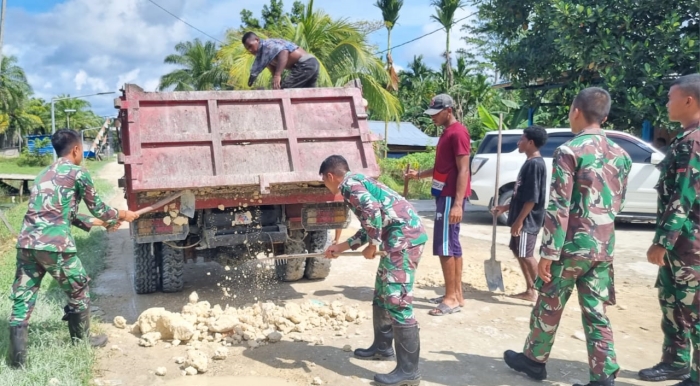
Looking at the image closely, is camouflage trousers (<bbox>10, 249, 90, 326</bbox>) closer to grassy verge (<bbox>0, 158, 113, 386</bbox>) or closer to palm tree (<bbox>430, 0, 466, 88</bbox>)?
grassy verge (<bbox>0, 158, 113, 386</bbox>)

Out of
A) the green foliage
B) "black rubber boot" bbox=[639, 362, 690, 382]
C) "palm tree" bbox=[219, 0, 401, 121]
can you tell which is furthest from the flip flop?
"palm tree" bbox=[219, 0, 401, 121]

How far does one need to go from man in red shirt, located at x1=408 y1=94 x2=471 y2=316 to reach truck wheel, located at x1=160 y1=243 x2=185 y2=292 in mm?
2392

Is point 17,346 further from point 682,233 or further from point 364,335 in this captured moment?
point 682,233

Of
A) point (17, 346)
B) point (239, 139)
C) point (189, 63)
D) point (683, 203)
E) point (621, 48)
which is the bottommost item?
point (17, 346)

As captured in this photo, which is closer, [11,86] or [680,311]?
A: [680,311]

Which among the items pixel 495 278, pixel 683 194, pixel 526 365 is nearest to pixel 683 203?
pixel 683 194

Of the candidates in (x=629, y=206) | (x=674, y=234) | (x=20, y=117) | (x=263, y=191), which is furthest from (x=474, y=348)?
(x=20, y=117)

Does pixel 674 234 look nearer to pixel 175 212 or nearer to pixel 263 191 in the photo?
pixel 263 191

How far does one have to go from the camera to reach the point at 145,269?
5.36 metres

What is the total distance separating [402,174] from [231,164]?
1364cm

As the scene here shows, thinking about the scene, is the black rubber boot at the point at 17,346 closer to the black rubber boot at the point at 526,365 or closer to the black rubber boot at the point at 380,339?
the black rubber boot at the point at 380,339

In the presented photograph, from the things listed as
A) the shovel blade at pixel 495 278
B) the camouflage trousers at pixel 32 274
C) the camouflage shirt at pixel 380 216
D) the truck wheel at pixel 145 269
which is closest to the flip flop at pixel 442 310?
the shovel blade at pixel 495 278

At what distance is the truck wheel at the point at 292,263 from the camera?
5.50m

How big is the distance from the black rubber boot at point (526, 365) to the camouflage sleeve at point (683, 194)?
1067mm
